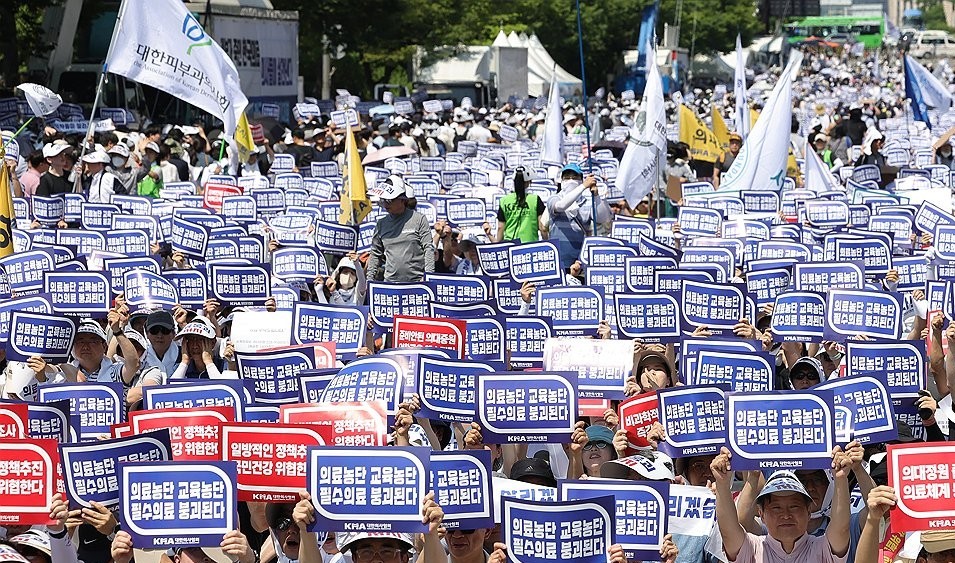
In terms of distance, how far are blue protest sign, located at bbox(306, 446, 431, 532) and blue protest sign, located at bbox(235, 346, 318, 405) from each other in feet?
10.0

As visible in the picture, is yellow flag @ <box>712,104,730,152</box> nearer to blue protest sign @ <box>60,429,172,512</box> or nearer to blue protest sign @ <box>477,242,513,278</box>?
blue protest sign @ <box>477,242,513,278</box>

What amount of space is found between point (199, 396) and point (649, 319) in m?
3.66

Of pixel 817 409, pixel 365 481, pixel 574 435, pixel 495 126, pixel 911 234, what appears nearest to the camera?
pixel 365 481

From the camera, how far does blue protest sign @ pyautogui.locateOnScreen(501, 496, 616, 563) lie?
638cm

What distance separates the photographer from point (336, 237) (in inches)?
594

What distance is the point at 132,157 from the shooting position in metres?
21.3

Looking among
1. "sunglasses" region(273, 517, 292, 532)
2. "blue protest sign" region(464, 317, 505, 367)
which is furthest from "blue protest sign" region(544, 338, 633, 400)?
"sunglasses" region(273, 517, 292, 532)

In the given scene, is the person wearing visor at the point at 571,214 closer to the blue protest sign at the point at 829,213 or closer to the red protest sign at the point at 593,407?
the blue protest sign at the point at 829,213

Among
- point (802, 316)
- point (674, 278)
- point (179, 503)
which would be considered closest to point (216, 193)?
point (674, 278)

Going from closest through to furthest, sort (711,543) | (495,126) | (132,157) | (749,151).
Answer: (711,543)
(749,151)
(132,157)
(495,126)

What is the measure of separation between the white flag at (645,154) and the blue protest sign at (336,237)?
133 inches

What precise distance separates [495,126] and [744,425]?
26483mm

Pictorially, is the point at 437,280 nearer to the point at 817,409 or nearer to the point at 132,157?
the point at 817,409

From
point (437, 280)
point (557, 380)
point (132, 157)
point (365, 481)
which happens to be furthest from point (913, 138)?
point (365, 481)
